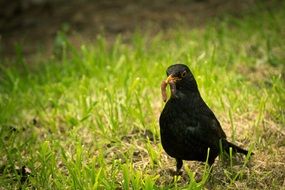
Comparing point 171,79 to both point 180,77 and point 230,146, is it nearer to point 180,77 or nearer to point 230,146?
point 180,77

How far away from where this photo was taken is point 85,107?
16.8 ft

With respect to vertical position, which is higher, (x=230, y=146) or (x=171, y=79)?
(x=171, y=79)

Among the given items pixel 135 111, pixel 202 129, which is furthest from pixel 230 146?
pixel 135 111

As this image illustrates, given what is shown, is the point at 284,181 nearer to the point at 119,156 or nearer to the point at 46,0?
the point at 119,156

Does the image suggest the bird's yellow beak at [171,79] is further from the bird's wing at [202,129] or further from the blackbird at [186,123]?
the bird's wing at [202,129]

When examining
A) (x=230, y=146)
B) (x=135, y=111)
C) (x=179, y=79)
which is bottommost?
(x=230, y=146)

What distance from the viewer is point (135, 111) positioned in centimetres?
483

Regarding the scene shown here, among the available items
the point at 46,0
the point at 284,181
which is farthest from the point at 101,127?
the point at 46,0

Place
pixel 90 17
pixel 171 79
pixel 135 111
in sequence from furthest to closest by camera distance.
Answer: pixel 90 17, pixel 135 111, pixel 171 79

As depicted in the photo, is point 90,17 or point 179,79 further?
point 90,17

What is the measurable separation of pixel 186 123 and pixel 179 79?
0.30 meters

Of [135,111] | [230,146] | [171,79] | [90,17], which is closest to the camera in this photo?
[171,79]

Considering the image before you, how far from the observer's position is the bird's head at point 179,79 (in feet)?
12.5

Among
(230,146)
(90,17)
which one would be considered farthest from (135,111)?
(90,17)
